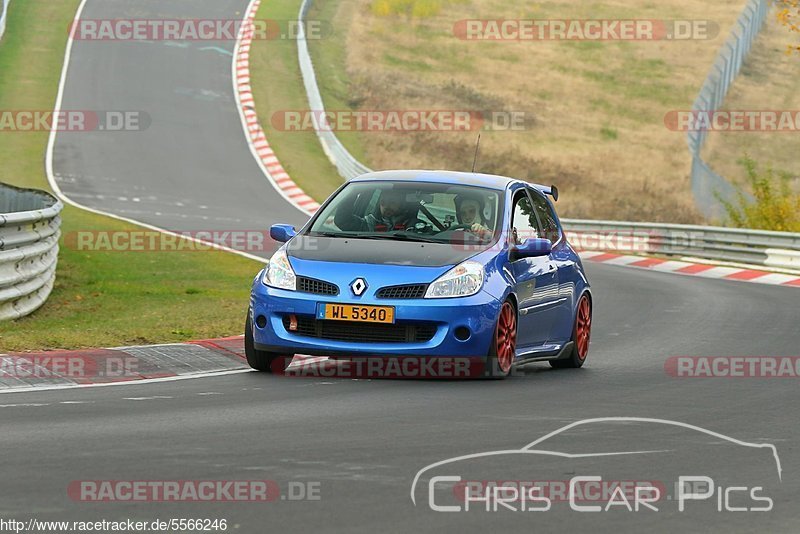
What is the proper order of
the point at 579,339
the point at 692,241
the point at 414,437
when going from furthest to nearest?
the point at 692,241, the point at 579,339, the point at 414,437

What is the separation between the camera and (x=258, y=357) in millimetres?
11977

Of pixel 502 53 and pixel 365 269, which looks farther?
pixel 502 53

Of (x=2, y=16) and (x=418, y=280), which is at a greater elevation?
(x=2, y=16)

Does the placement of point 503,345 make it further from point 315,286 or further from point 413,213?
point 315,286

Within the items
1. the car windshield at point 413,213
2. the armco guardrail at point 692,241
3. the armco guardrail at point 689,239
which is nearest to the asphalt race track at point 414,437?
the car windshield at point 413,213

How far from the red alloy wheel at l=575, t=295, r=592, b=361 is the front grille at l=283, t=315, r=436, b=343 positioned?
249cm

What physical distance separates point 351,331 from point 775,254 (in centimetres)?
1948

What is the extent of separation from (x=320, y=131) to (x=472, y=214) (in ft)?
105

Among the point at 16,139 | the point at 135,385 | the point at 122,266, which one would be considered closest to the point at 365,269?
the point at 135,385

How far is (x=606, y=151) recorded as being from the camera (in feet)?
161

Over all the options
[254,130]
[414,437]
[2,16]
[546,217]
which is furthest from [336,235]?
[2,16]

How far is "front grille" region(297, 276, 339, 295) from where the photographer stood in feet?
37.7

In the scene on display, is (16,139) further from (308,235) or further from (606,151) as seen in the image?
(308,235)

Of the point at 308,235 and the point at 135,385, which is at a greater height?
the point at 308,235
